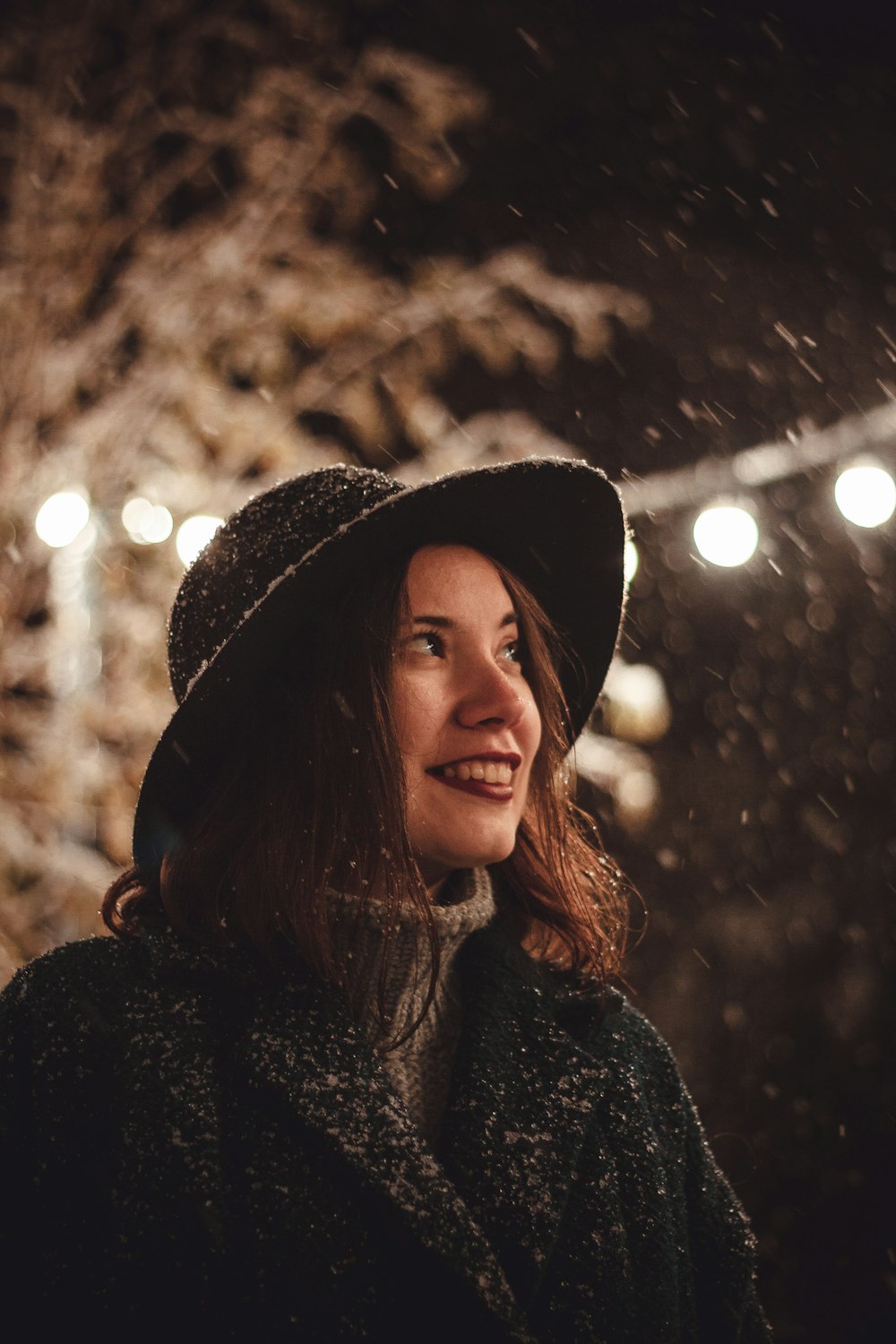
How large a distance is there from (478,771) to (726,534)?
3.08m

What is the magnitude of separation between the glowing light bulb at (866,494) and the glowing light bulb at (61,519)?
323 cm

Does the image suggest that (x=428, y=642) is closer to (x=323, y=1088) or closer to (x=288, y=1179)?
(x=323, y=1088)

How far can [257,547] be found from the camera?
4.96 feet

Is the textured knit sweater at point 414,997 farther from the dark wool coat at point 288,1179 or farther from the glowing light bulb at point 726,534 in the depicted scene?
the glowing light bulb at point 726,534

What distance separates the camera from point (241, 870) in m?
1.45

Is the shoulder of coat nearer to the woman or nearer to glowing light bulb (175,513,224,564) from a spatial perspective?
the woman

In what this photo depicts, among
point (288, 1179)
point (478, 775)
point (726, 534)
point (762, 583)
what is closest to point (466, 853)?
point (478, 775)

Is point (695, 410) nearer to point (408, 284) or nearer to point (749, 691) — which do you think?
point (749, 691)

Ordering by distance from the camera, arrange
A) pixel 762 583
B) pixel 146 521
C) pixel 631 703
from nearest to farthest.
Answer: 1. pixel 146 521
2. pixel 631 703
3. pixel 762 583

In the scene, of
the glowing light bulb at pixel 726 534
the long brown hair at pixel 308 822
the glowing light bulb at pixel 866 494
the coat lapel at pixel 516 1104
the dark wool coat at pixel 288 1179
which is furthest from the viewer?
the glowing light bulb at pixel 726 534

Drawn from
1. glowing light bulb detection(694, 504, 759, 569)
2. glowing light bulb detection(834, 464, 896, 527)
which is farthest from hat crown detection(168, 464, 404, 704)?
glowing light bulb detection(834, 464, 896, 527)

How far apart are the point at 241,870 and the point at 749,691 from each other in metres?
4.96

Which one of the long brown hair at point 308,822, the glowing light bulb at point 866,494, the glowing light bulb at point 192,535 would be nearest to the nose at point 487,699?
the long brown hair at point 308,822

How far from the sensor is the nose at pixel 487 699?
147 cm
